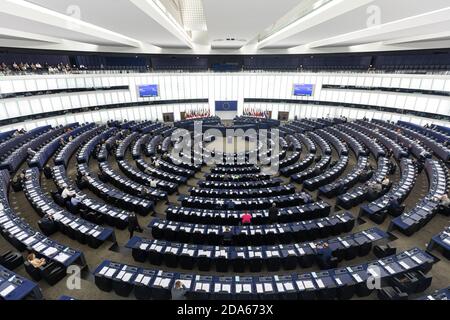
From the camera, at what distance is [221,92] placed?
1695 inches

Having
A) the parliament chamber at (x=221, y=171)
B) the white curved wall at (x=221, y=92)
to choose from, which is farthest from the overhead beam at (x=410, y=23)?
the white curved wall at (x=221, y=92)

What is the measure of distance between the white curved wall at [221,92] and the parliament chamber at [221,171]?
20 cm

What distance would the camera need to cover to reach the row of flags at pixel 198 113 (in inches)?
1668

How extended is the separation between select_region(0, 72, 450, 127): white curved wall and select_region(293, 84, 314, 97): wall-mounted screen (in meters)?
0.82

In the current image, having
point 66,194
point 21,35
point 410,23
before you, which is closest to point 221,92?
point 21,35

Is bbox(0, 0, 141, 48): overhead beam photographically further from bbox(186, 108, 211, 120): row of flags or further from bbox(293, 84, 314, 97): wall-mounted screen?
bbox(293, 84, 314, 97): wall-mounted screen

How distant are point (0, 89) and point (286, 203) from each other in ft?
106

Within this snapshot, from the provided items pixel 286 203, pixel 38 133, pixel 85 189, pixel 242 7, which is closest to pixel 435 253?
pixel 286 203

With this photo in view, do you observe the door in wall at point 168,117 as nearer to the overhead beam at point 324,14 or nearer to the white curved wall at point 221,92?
the white curved wall at point 221,92

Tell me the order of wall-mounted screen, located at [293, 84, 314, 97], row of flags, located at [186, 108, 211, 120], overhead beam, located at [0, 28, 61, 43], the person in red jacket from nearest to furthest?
A: the person in red jacket < overhead beam, located at [0, 28, 61, 43] < wall-mounted screen, located at [293, 84, 314, 97] < row of flags, located at [186, 108, 211, 120]

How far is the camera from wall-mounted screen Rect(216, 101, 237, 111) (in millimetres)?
43719

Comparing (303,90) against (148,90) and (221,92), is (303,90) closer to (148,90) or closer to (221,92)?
(221,92)

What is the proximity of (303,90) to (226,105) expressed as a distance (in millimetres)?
13967

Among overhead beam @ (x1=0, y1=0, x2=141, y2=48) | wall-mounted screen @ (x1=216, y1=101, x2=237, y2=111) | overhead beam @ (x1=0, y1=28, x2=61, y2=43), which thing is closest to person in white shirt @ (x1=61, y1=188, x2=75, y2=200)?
overhead beam @ (x1=0, y1=0, x2=141, y2=48)
